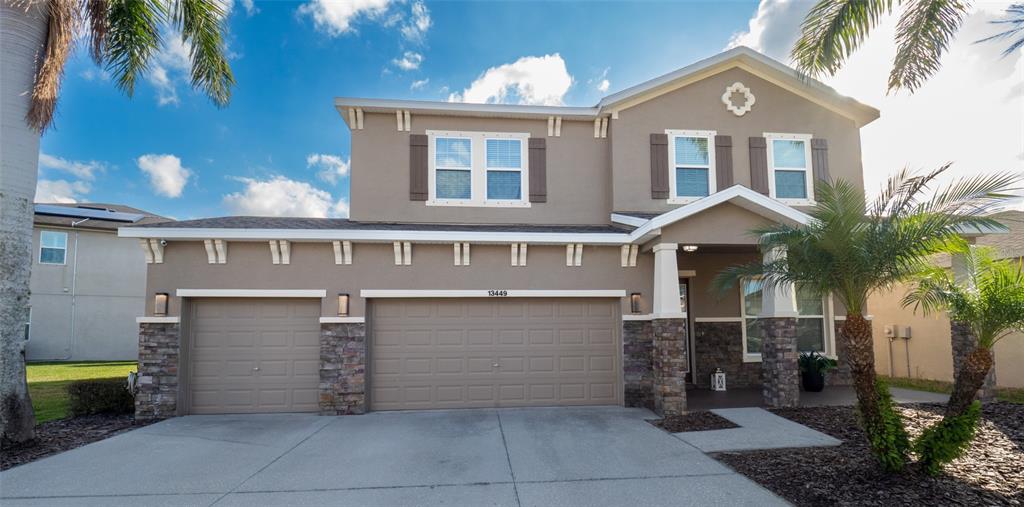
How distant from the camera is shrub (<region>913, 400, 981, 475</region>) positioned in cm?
489

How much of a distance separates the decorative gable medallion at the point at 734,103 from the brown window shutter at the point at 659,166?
1574 mm

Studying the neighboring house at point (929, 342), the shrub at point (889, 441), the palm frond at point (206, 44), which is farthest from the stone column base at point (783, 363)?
the palm frond at point (206, 44)

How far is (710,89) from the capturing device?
34.9 ft

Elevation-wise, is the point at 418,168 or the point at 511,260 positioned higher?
the point at 418,168

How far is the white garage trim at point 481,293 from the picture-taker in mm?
8789

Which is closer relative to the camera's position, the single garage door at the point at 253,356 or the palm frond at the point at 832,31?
the palm frond at the point at 832,31

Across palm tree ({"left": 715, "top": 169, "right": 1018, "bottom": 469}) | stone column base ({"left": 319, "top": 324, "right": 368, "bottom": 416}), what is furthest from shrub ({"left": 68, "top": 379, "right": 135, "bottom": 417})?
palm tree ({"left": 715, "top": 169, "right": 1018, "bottom": 469})

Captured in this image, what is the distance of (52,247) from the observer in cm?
1797

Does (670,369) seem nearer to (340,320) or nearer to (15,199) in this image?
(340,320)

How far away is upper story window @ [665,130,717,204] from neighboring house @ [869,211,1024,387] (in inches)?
177

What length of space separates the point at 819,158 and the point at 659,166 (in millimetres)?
3603

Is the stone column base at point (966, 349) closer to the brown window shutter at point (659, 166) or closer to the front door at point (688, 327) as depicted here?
the front door at point (688, 327)

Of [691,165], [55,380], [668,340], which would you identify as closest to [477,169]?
[691,165]

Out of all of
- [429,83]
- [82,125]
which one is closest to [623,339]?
[429,83]
